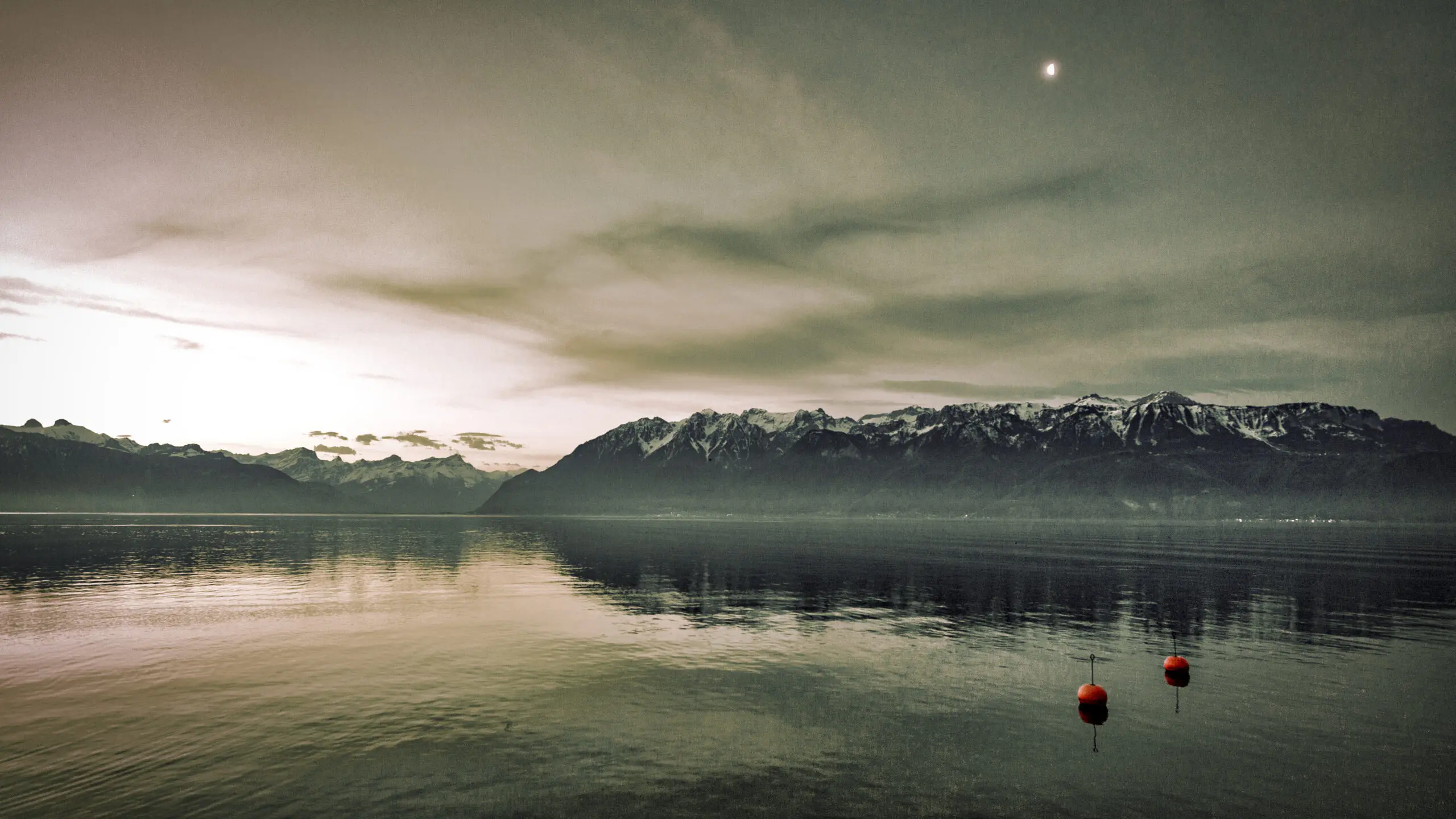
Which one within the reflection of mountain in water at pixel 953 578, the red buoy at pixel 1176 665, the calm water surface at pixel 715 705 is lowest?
the reflection of mountain in water at pixel 953 578

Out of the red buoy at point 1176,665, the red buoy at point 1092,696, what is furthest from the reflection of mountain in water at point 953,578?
the red buoy at point 1092,696

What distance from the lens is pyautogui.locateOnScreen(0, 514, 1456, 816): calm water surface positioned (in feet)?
89.1

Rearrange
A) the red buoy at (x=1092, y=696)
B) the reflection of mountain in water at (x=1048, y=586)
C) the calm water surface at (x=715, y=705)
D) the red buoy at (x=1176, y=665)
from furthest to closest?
the reflection of mountain in water at (x=1048, y=586) → the red buoy at (x=1176, y=665) → the red buoy at (x=1092, y=696) → the calm water surface at (x=715, y=705)

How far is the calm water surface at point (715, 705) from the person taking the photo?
2716 cm

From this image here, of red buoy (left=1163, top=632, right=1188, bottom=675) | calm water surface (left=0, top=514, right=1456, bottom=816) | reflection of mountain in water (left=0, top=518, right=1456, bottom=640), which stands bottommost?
reflection of mountain in water (left=0, top=518, right=1456, bottom=640)

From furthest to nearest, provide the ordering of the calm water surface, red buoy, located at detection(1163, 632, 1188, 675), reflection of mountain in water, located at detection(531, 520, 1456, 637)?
1. reflection of mountain in water, located at detection(531, 520, 1456, 637)
2. red buoy, located at detection(1163, 632, 1188, 675)
3. the calm water surface

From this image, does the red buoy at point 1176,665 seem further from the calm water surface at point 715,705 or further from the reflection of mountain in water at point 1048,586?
the reflection of mountain in water at point 1048,586

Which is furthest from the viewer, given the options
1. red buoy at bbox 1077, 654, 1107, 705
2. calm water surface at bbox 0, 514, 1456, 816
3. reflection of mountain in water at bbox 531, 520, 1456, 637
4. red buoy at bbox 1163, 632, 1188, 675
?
reflection of mountain in water at bbox 531, 520, 1456, 637

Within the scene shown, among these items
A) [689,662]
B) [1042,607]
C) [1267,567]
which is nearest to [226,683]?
[689,662]

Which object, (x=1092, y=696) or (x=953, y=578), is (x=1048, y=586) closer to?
(x=953, y=578)

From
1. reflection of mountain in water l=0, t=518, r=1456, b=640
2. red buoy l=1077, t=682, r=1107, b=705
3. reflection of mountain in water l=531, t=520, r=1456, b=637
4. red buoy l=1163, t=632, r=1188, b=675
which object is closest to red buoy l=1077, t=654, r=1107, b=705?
red buoy l=1077, t=682, r=1107, b=705

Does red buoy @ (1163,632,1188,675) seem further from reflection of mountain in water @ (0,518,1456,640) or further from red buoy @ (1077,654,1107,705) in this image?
reflection of mountain in water @ (0,518,1456,640)

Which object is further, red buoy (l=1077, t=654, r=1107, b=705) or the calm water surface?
red buoy (l=1077, t=654, r=1107, b=705)

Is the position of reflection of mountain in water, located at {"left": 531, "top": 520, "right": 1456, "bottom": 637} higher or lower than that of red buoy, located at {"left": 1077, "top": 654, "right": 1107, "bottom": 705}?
lower
